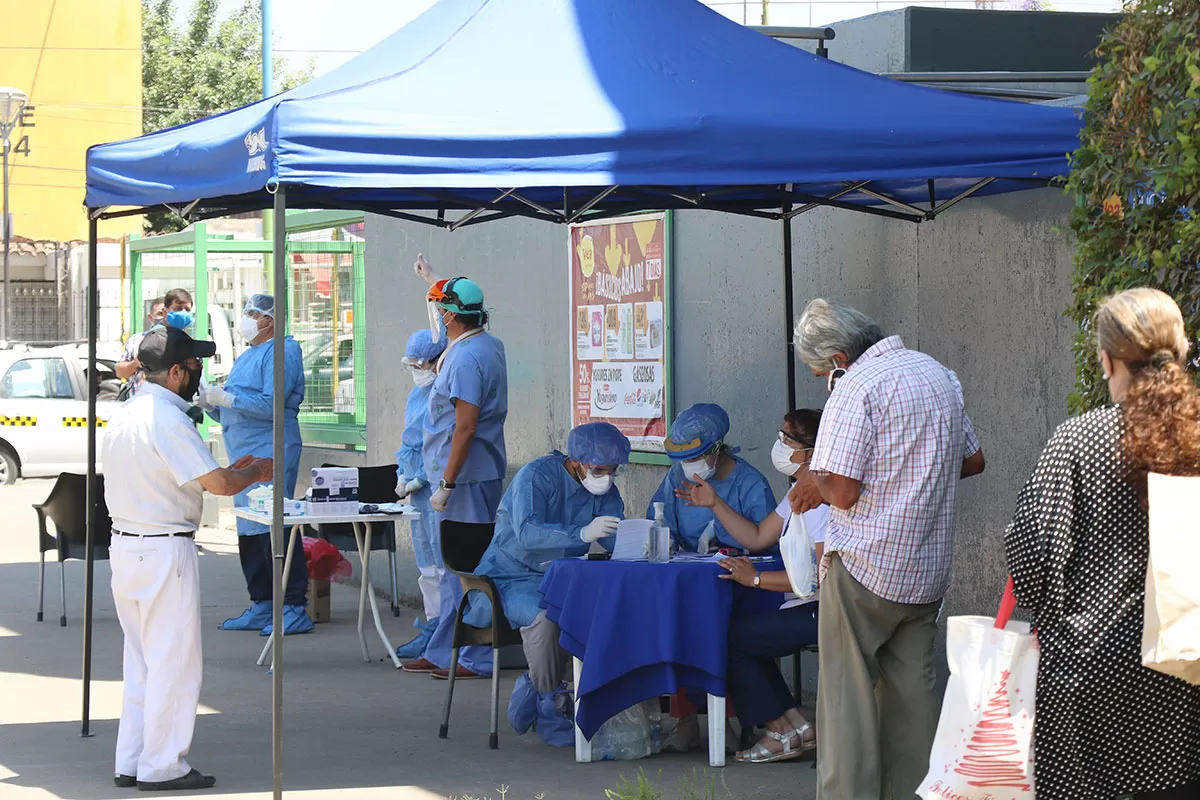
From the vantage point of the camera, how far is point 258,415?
30.5 feet

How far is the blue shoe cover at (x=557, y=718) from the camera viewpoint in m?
6.80

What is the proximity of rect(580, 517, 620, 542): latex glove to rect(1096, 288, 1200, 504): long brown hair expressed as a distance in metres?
3.24

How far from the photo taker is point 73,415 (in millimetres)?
19703

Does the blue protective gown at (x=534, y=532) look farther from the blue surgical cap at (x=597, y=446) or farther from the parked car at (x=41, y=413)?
the parked car at (x=41, y=413)

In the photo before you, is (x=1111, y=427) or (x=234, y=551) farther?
(x=234, y=551)

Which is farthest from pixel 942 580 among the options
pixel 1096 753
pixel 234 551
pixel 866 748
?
pixel 234 551

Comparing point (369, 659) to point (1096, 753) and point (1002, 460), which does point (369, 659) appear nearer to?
point (1002, 460)

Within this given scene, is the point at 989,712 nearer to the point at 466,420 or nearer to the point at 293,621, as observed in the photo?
the point at 466,420

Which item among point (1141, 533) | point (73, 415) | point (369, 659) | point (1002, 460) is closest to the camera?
point (1141, 533)

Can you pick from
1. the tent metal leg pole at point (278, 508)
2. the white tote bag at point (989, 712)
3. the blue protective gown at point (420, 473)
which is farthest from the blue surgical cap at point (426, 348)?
the white tote bag at point (989, 712)

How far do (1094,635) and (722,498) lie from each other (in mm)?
3105

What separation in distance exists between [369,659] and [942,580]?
4.65 metres

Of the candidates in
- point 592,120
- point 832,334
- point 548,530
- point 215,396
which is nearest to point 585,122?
point 592,120

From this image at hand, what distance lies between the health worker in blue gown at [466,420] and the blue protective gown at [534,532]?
96 cm
